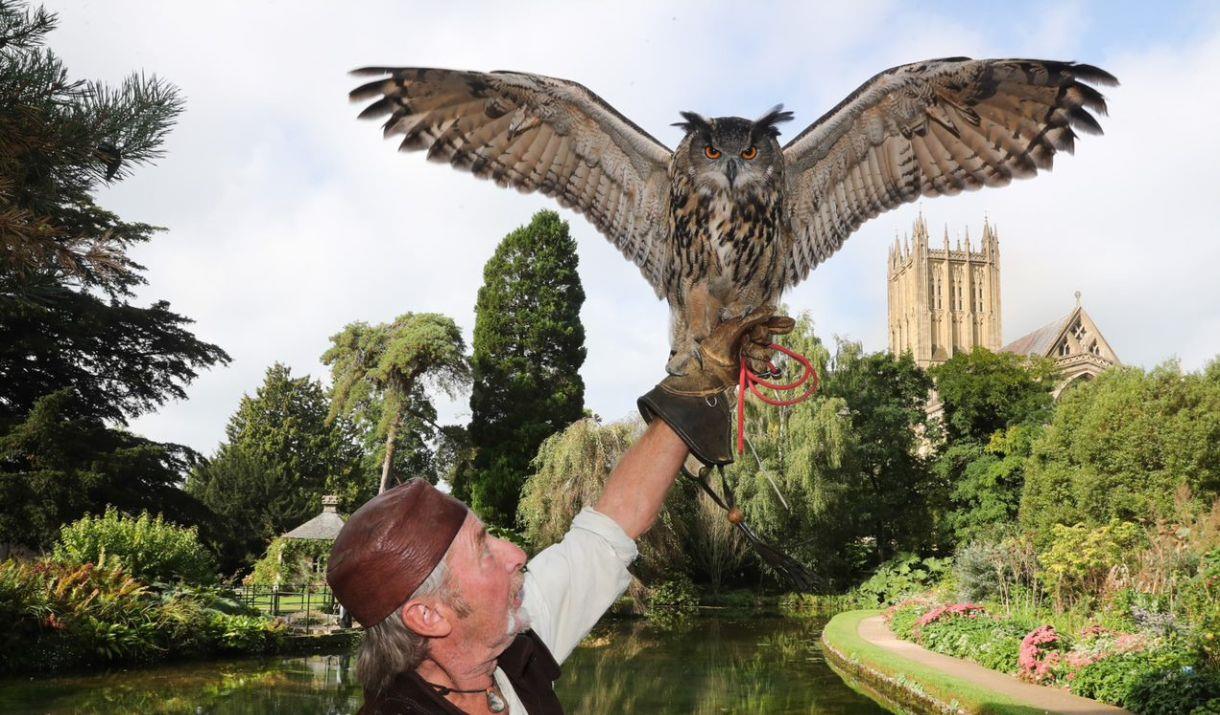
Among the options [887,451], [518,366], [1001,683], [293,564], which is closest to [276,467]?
[293,564]

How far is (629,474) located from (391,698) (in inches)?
24.2

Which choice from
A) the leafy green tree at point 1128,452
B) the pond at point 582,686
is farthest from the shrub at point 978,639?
the leafy green tree at point 1128,452

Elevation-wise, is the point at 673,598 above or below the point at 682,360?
below

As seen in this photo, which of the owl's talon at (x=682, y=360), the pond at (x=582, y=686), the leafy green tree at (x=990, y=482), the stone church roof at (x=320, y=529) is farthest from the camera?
the leafy green tree at (x=990, y=482)

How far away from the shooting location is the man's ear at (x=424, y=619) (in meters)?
1.48

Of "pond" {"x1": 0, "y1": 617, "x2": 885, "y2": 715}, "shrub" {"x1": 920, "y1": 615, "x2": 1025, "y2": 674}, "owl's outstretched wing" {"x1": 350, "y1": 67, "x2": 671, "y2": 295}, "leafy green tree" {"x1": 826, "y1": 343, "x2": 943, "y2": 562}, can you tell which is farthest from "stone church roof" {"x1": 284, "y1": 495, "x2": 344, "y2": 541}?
"owl's outstretched wing" {"x1": 350, "y1": 67, "x2": 671, "y2": 295}

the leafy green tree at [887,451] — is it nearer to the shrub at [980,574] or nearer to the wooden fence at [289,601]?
the shrub at [980,574]

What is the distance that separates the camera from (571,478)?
1695 centimetres

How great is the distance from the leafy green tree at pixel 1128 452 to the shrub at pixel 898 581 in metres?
2.27

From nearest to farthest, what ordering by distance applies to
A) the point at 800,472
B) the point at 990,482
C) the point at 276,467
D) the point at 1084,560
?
the point at 1084,560, the point at 800,472, the point at 990,482, the point at 276,467

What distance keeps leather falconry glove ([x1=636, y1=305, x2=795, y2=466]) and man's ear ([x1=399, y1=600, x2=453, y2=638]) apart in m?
0.54

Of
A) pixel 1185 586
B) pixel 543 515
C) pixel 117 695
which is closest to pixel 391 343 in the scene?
pixel 543 515

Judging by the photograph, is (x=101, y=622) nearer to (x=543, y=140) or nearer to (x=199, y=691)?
(x=199, y=691)

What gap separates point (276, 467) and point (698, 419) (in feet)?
97.0
